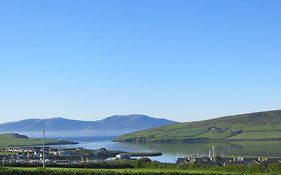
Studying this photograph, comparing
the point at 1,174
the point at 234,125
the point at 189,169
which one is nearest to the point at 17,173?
the point at 1,174

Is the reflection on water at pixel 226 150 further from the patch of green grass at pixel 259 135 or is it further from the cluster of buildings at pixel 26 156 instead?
the patch of green grass at pixel 259 135

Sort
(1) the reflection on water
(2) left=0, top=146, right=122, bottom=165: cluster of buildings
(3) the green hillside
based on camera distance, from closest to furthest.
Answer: (2) left=0, top=146, right=122, bottom=165: cluster of buildings, (1) the reflection on water, (3) the green hillside

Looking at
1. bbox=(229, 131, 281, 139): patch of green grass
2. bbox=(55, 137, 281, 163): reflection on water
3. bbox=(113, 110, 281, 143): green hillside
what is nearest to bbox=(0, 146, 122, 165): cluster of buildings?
bbox=(55, 137, 281, 163): reflection on water

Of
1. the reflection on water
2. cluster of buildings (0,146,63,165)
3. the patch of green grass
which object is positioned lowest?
the reflection on water

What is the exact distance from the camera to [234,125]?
192m

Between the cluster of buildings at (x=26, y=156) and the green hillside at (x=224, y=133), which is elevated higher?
the green hillside at (x=224, y=133)

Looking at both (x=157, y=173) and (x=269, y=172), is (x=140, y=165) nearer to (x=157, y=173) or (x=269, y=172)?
(x=157, y=173)

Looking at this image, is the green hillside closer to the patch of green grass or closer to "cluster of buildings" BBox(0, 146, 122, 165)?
the patch of green grass

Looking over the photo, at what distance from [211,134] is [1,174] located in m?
141

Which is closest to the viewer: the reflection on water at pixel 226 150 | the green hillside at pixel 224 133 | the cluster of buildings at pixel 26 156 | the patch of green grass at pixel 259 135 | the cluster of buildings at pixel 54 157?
the cluster of buildings at pixel 26 156

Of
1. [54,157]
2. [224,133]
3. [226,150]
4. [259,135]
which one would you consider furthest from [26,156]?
[224,133]

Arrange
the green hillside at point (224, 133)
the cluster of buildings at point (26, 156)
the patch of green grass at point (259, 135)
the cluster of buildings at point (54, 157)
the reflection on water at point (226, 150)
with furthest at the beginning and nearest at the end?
the green hillside at point (224, 133)
the patch of green grass at point (259, 135)
the reflection on water at point (226, 150)
the cluster of buildings at point (54, 157)
the cluster of buildings at point (26, 156)

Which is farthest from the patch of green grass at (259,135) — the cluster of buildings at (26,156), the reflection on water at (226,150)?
the cluster of buildings at (26,156)

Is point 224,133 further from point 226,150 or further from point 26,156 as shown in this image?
point 26,156
